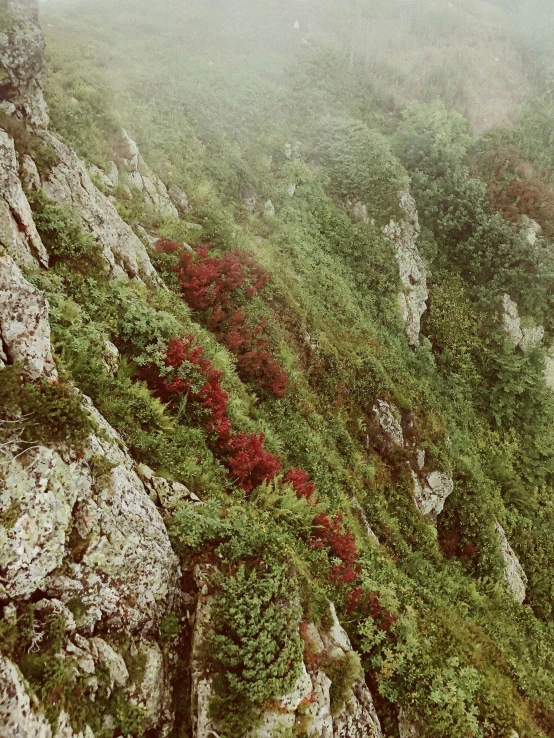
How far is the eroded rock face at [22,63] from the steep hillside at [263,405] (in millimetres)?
76

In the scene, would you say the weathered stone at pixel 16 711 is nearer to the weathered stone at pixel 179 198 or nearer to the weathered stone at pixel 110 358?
the weathered stone at pixel 110 358

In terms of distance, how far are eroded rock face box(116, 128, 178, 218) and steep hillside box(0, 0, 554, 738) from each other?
0.48 ft

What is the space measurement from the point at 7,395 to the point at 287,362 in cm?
863

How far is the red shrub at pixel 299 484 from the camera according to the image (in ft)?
30.4

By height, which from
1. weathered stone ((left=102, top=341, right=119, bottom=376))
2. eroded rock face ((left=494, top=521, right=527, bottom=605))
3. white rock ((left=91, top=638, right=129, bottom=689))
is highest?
weathered stone ((left=102, top=341, right=119, bottom=376))

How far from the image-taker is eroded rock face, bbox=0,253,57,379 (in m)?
6.20

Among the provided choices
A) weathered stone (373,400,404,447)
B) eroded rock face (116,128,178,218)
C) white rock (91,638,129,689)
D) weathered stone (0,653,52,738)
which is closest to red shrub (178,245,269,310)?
eroded rock face (116,128,178,218)

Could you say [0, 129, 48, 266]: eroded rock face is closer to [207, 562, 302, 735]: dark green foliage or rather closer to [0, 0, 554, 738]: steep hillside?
[0, 0, 554, 738]: steep hillside

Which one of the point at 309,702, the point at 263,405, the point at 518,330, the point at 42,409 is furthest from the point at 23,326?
the point at 518,330

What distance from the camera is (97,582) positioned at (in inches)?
224

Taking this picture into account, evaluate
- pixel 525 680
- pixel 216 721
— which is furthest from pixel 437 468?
pixel 216 721

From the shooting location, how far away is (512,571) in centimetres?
1485

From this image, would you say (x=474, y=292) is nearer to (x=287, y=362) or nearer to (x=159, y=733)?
(x=287, y=362)

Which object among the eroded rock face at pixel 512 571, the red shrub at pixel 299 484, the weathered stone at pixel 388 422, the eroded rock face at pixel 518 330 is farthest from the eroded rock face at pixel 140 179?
the eroded rock face at pixel 518 330
